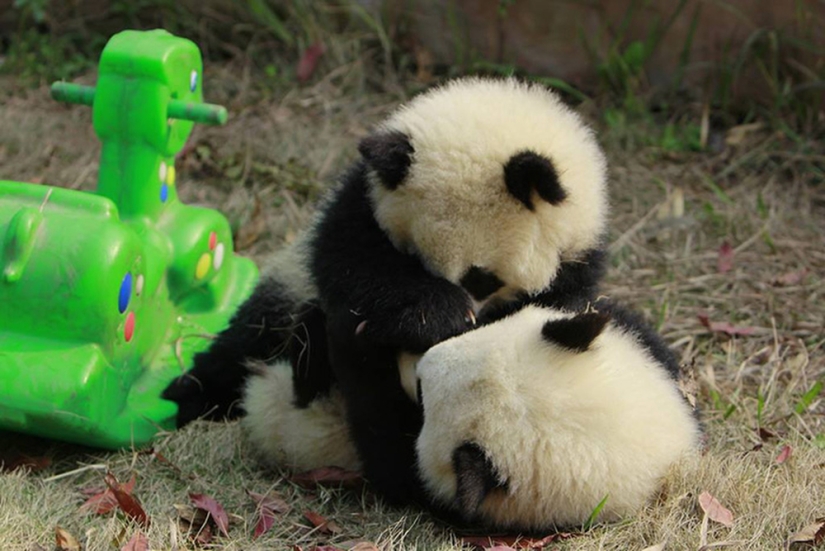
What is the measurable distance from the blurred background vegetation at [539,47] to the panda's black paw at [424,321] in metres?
3.07

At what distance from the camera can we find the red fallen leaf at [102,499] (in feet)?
10.1

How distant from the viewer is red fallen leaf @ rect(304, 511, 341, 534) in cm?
303

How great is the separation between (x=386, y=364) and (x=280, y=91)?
135 inches

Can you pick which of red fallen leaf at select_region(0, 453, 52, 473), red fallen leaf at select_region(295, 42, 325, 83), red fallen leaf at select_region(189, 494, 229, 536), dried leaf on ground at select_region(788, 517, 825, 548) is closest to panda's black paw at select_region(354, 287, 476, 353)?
red fallen leaf at select_region(189, 494, 229, 536)

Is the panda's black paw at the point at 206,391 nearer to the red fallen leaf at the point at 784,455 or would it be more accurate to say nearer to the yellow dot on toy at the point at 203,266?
the yellow dot on toy at the point at 203,266

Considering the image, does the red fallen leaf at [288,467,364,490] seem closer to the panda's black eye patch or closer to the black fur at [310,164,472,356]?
the black fur at [310,164,472,356]

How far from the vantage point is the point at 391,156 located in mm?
2918

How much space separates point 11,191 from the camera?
344cm

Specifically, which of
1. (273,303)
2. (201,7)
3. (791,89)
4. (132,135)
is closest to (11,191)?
(132,135)

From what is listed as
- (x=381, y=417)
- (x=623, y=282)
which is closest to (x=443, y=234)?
(x=381, y=417)

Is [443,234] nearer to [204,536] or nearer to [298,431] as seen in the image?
[298,431]

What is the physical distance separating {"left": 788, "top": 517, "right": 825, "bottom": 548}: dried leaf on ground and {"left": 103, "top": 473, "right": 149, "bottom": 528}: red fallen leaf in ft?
5.83

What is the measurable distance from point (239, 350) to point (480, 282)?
1.18m

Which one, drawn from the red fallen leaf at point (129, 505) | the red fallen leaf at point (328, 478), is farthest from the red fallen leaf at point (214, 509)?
the red fallen leaf at point (328, 478)
